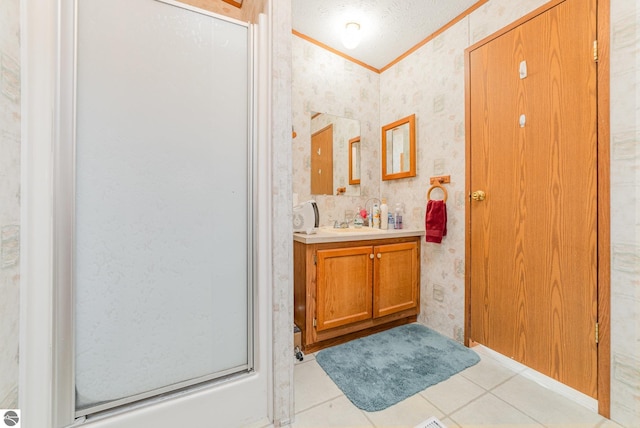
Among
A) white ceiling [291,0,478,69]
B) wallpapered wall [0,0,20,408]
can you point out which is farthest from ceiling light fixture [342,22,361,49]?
wallpapered wall [0,0,20,408]

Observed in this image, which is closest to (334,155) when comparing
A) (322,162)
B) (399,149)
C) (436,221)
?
(322,162)

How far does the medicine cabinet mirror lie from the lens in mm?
2186

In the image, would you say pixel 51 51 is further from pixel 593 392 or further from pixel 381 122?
pixel 593 392

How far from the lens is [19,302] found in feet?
2.47

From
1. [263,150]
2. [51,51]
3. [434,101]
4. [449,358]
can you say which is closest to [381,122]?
[434,101]

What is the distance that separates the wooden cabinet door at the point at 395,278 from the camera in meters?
1.87

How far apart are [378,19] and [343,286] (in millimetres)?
1994

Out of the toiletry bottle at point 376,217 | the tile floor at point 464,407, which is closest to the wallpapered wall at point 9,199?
the tile floor at point 464,407

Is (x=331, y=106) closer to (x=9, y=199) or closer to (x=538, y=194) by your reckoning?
(x=538, y=194)

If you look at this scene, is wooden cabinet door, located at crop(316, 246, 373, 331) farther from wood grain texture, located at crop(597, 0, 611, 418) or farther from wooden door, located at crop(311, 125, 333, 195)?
wood grain texture, located at crop(597, 0, 611, 418)

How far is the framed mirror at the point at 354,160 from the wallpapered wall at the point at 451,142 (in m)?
0.09

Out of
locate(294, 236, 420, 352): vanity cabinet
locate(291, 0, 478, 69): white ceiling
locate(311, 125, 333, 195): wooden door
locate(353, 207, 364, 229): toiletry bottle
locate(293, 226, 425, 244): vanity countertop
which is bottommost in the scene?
locate(294, 236, 420, 352): vanity cabinet

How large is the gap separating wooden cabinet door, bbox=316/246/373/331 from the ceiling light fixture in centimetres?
159

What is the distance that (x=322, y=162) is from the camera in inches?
87.1
